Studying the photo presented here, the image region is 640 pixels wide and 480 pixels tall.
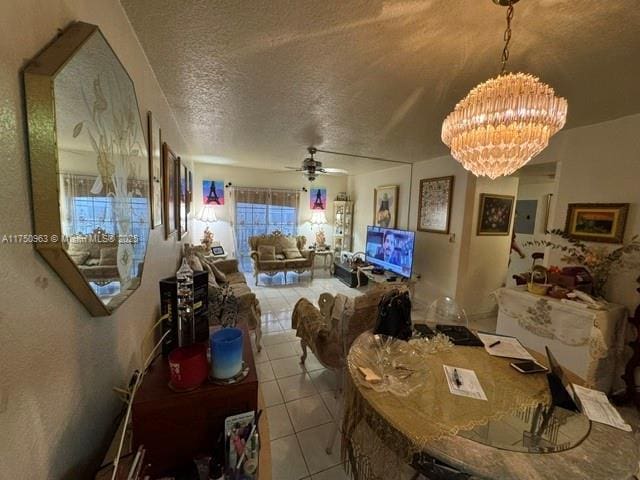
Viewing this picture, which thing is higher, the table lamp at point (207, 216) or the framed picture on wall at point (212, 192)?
the framed picture on wall at point (212, 192)

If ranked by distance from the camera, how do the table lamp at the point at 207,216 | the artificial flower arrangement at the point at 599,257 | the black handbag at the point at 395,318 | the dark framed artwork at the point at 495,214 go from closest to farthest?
the black handbag at the point at 395,318 < the artificial flower arrangement at the point at 599,257 < the dark framed artwork at the point at 495,214 < the table lamp at the point at 207,216

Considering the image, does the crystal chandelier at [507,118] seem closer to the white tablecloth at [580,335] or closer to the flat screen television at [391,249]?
the white tablecloth at [580,335]

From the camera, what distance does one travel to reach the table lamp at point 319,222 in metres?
6.17

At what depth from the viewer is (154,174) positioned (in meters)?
1.58

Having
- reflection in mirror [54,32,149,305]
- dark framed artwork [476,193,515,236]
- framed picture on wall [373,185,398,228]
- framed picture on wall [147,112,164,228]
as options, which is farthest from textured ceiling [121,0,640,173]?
framed picture on wall [373,185,398,228]

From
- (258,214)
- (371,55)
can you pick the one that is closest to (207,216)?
(258,214)

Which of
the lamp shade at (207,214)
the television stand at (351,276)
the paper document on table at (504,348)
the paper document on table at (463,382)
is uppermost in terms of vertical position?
the lamp shade at (207,214)

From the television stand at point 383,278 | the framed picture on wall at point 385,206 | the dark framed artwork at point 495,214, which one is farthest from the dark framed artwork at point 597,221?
the framed picture on wall at point 385,206

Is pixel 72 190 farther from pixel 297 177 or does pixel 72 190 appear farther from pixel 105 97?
pixel 297 177

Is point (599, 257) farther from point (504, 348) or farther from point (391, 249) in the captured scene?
point (391, 249)

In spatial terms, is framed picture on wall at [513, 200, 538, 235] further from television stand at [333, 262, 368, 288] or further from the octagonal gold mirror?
the octagonal gold mirror

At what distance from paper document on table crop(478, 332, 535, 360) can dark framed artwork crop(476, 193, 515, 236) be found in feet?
8.01

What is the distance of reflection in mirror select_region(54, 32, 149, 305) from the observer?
64 centimetres

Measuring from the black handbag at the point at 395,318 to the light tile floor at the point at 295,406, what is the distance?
2.86ft
